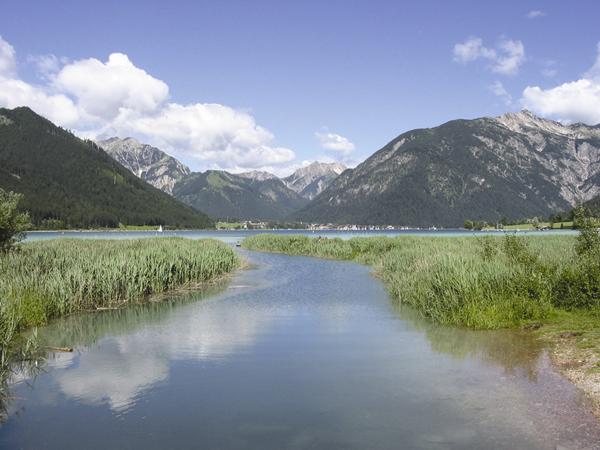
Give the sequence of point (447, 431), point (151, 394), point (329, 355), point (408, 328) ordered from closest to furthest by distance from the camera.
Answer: point (447, 431)
point (151, 394)
point (329, 355)
point (408, 328)

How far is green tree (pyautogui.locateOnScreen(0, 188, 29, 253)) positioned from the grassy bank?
1104 millimetres

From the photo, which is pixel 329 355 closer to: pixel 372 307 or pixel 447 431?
pixel 447 431

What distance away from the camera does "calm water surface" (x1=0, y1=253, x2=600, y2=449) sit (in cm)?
1073

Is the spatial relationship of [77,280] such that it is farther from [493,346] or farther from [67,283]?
[493,346]

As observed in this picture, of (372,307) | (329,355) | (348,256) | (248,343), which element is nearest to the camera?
(329,355)

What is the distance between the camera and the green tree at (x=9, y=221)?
104 ft

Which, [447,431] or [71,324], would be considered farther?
[71,324]

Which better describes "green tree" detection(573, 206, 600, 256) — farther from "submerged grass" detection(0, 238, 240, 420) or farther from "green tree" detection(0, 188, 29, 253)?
"green tree" detection(0, 188, 29, 253)

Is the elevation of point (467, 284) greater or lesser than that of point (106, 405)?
greater

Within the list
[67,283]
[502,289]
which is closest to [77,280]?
[67,283]

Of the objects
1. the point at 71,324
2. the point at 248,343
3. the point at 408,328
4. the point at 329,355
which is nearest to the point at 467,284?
the point at 408,328

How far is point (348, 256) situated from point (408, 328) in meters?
44.4

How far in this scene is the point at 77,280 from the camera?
26.4 m

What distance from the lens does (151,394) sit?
13.6 metres
